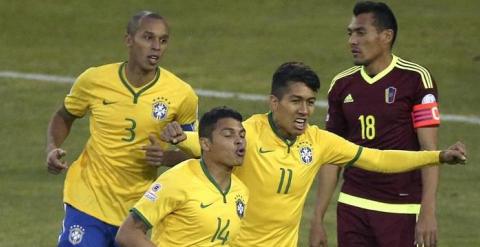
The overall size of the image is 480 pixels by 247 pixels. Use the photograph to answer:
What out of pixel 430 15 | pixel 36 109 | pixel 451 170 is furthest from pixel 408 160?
pixel 430 15

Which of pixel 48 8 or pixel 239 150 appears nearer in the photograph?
pixel 239 150

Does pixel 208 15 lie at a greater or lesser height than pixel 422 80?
greater

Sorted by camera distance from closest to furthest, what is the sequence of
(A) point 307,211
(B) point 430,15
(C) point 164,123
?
(C) point 164,123 → (A) point 307,211 → (B) point 430,15

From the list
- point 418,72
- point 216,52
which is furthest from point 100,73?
point 216,52

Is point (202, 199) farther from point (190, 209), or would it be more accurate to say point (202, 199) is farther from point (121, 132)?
point (121, 132)

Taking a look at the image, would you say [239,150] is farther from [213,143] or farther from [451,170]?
[451,170]

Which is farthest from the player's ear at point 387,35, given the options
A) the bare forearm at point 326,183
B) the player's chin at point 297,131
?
the player's chin at point 297,131

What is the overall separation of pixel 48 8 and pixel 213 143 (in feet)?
62.0

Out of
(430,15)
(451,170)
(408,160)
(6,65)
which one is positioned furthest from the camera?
(430,15)

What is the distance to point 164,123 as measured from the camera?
39.9 ft

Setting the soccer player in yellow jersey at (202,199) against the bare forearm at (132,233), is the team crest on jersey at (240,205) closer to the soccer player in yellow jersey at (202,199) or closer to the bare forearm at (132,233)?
the soccer player in yellow jersey at (202,199)

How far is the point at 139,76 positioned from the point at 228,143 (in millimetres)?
1827

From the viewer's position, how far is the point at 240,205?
10.8 metres

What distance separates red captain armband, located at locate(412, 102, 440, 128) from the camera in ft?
39.5
